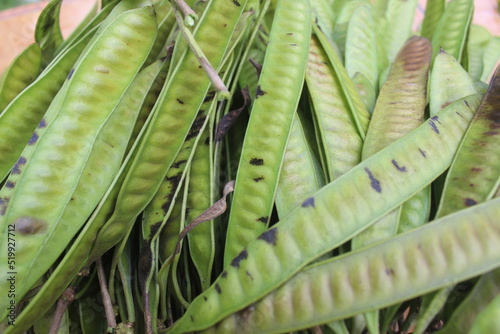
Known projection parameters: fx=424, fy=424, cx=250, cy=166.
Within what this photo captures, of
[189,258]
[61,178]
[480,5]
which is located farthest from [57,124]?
[480,5]

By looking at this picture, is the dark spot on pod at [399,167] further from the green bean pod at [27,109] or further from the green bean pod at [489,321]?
the green bean pod at [27,109]

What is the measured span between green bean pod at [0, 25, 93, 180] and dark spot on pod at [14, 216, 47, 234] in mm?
154

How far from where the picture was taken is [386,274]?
421 mm

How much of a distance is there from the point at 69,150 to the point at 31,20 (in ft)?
3.09

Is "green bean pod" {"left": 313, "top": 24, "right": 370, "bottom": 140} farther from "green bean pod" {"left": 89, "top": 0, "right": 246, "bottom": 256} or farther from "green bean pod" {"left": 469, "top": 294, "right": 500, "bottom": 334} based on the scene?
"green bean pod" {"left": 469, "top": 294, "right": 500, "bottom": 334}

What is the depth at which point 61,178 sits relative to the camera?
499mm

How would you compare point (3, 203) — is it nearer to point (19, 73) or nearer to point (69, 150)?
point (69, 150)

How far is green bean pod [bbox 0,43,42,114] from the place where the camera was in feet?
2.21

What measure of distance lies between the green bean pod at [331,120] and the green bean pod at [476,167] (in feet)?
0.39

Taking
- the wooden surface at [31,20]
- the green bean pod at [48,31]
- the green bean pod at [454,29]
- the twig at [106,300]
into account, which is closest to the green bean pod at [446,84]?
the green bean pod at [454,29]

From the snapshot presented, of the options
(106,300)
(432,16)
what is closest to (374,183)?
(106,300)

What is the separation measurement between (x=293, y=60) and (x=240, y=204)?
0.22 meters

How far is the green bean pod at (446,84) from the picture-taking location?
603 millimetres

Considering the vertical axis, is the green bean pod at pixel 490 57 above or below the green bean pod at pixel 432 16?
below
